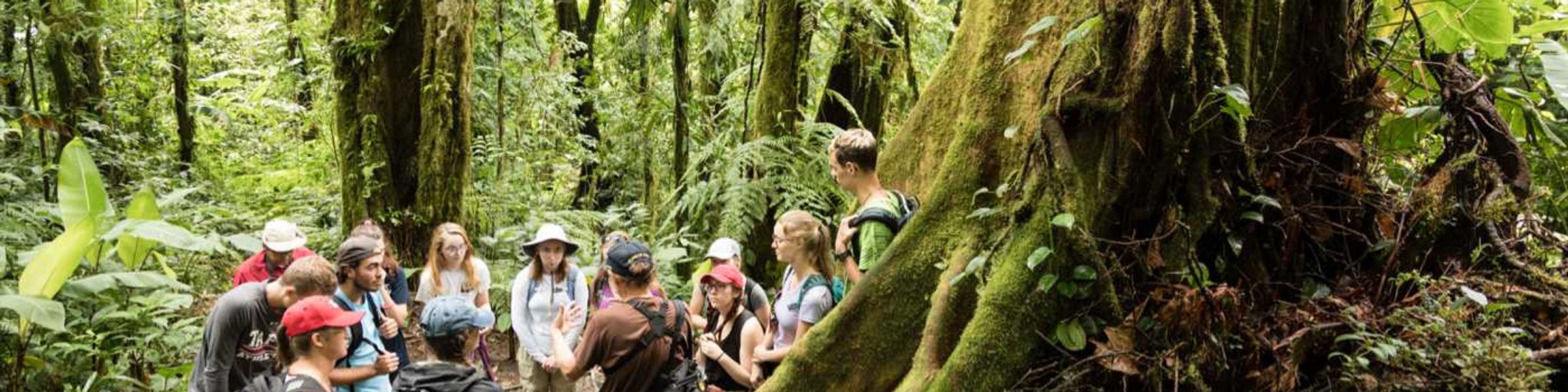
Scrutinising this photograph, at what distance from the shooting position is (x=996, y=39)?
14.6 feet

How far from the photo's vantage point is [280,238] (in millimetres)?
5484

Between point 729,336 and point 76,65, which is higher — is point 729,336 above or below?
below

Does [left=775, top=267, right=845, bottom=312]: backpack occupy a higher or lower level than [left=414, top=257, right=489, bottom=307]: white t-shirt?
higher

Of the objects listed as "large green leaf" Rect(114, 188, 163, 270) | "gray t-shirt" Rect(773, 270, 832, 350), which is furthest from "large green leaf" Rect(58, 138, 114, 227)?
"gray t-shirt" Rect(773, 270, 832, 350)

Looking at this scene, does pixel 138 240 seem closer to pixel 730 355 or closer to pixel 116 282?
pixel 116 282

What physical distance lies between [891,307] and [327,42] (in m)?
6.58

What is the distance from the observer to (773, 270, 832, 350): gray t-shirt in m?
4.63

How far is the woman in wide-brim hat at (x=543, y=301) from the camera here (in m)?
6.26

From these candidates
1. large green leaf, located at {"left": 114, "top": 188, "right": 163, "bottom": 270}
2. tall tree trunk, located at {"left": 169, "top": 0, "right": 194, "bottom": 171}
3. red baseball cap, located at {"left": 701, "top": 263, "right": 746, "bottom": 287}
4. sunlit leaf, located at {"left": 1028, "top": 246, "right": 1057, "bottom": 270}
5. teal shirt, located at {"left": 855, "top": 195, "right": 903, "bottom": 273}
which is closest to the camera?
sunlit leaf, located at {"left": 1028, "top": 246, "right": 1057, "bottom": 270}

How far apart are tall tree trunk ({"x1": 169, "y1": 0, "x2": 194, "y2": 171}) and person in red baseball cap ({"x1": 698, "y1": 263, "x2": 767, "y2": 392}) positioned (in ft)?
35.5

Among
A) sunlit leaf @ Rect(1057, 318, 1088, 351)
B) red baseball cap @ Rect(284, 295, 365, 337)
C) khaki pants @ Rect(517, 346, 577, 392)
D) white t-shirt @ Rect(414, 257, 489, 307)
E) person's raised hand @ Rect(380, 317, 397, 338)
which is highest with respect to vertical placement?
sunlit leaf @ Rect(1057, 318, 1088, 351)

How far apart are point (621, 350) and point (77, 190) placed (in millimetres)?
4288

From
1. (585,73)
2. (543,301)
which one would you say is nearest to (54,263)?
(543,301)

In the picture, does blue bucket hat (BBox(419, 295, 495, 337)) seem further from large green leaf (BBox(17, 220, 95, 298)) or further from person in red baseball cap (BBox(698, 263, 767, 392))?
large green leaf (BBox(17, 220, 95, 298))
